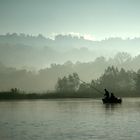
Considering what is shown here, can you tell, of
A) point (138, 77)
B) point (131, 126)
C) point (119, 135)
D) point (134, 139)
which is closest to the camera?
point (134, 139)

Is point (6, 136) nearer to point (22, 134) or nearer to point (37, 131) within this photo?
point (22, 134)

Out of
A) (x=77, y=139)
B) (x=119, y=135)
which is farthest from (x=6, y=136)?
(x=119, y=135)

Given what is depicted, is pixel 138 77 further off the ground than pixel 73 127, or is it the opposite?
pixel 138 77

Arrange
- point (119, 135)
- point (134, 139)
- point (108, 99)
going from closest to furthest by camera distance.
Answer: point (134, 139)
point (119, 135)
point (108, 99)

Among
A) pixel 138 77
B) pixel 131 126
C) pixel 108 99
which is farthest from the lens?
pixel 138 77

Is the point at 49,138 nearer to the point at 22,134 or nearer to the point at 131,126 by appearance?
the point at 22,134

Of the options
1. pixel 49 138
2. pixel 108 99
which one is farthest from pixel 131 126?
pixel 108 99

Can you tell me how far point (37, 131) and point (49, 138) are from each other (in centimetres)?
577

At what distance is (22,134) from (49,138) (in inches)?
163

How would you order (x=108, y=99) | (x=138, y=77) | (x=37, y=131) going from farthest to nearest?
(x=138, y=77), (x=108, y=99), (x=37, y=131)

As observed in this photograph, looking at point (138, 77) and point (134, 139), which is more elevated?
point (138, 77)

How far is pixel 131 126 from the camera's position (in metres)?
46.2

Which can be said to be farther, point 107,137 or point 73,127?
point 73,127

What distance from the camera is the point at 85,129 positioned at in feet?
145
